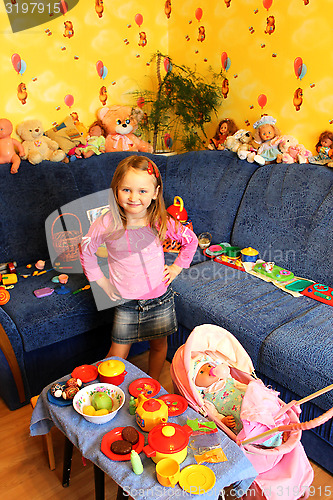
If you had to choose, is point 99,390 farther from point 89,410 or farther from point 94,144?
point 94,144

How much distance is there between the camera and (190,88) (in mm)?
2684

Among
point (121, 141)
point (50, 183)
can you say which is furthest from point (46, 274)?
point (121, 141)

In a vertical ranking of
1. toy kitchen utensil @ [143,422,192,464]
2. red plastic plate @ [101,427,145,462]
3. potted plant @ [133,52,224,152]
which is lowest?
red plastic plate @ [101,427,145,462]

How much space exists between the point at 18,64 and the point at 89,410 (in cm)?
200

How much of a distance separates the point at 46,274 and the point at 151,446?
4.23ft

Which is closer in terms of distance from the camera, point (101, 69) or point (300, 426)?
point (300, 426)

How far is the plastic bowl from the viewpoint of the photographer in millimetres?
1157

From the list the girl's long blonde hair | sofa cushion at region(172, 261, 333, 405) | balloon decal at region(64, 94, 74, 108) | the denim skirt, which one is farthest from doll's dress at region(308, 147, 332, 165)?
balloon decal at region(64, 94, 74, 108)

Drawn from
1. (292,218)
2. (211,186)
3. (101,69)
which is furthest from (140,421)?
(101,69)

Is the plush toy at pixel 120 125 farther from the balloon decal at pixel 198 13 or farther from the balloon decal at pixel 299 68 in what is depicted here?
the balloon decal at pixel 299 68

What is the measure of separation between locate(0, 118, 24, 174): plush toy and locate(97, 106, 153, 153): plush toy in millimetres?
Answer: 649

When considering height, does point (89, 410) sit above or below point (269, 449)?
above

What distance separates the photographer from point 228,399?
1442 millimetres

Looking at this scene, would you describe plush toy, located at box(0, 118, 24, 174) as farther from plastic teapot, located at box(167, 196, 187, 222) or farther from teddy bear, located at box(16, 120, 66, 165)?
plastic teapot, located at box(167, 196, 187, 222)
